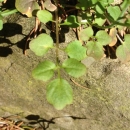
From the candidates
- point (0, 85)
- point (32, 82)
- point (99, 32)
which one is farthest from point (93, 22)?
point (0, 85)

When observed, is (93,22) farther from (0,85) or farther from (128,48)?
(0,85)

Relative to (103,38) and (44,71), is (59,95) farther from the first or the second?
(103,38)

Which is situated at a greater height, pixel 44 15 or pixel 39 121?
pixel 44 15

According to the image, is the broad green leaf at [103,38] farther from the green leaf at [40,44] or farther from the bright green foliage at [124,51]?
the green leaf at [40,44]

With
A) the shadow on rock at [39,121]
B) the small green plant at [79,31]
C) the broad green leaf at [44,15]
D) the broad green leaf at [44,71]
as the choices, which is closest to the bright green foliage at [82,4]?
the small green plant at [79,31]

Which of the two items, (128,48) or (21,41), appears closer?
(128,48)

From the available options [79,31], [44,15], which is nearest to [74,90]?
[79,31]

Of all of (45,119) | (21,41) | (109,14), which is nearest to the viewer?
(109,14)
